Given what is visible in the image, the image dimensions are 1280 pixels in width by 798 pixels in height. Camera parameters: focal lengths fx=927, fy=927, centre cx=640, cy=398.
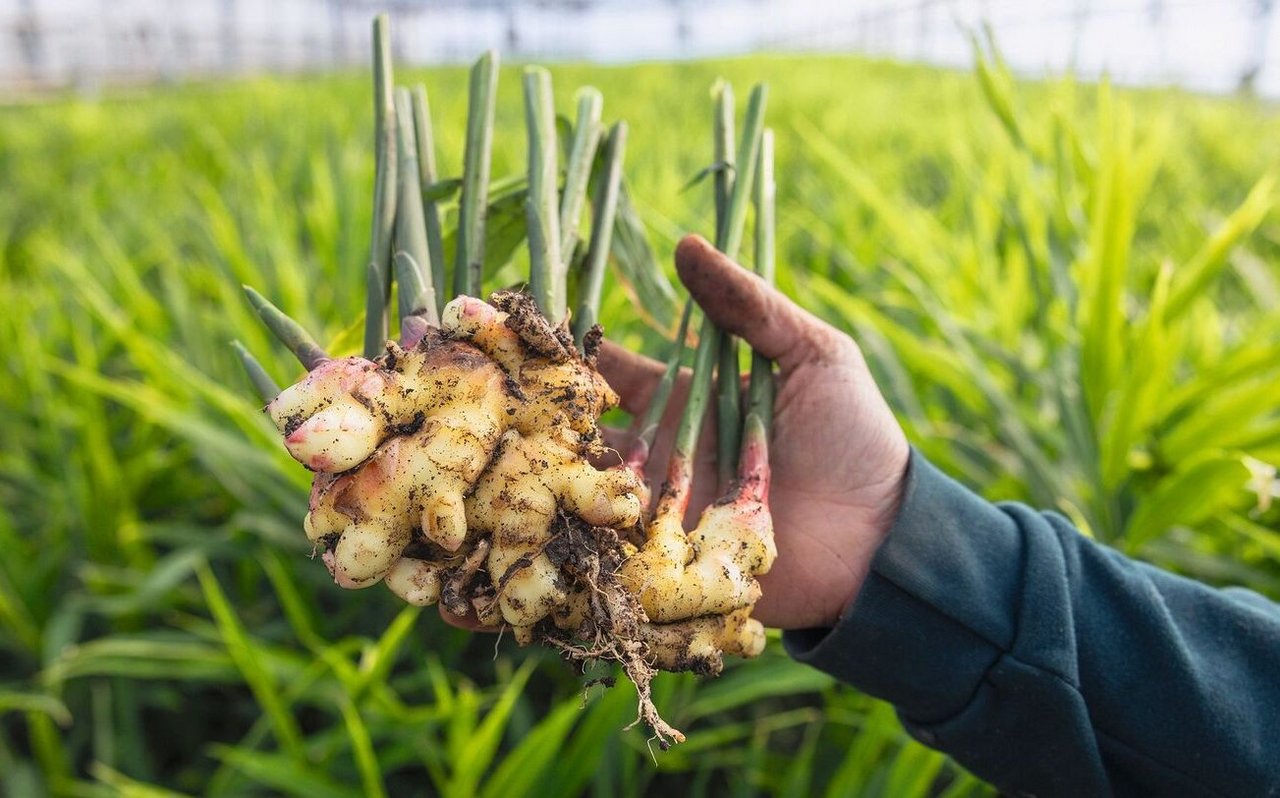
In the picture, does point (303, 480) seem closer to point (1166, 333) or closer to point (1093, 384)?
point (1093, 384)

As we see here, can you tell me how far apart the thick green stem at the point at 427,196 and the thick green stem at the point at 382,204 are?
0.08ft

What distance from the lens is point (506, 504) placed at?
56 centimetres

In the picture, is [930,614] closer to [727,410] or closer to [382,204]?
[727,410]

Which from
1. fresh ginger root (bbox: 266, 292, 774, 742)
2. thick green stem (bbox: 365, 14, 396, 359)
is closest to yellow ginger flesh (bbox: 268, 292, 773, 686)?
fresh ginger root (bbox: 266, 292, 774, 742)

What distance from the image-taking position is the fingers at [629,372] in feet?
2.93

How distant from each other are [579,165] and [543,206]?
9cm

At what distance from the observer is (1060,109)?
1.33 meters

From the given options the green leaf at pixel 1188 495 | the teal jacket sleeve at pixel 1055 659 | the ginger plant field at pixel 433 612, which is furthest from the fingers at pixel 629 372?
the green leaf at pixel 1188 495

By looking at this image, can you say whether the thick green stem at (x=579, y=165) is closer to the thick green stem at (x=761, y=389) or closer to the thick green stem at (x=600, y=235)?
the thick green stem at (x=600, y=235)

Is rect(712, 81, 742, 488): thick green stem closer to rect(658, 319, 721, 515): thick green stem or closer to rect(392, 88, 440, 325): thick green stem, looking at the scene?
rect(658, 319, 721, 515): thick green stem

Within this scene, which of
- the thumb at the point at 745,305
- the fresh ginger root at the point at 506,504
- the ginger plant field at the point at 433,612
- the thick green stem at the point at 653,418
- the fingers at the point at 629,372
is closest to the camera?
the fresh ginger root at the point at 506,504

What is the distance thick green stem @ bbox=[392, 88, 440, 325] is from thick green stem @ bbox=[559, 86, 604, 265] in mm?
110

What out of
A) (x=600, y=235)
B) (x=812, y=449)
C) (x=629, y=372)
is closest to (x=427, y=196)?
(x=600, y=235)

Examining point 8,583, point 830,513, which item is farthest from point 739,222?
point 8,583
